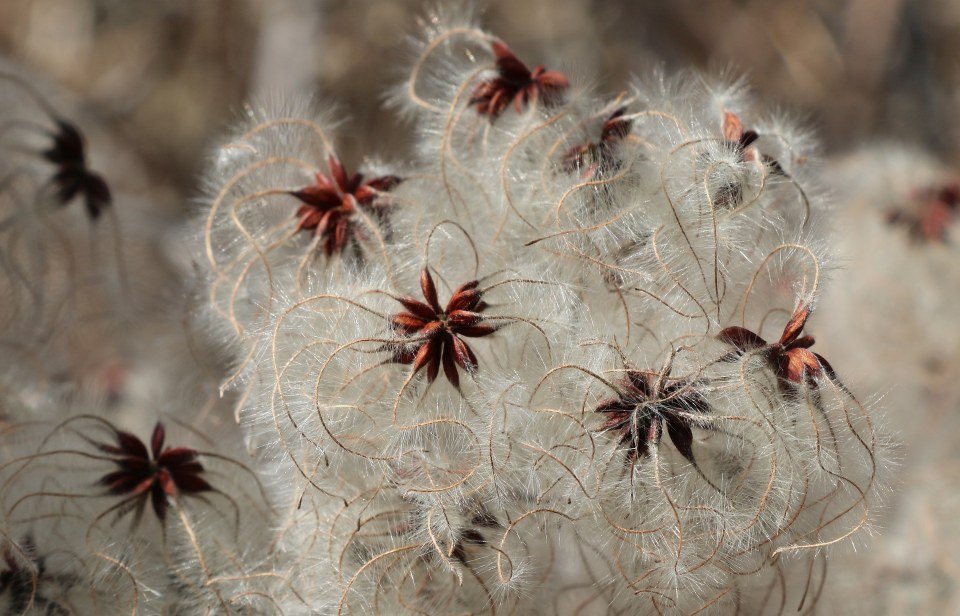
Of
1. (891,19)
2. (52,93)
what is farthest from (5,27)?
(891,19)

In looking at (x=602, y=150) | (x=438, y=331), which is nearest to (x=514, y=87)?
(x=602, y=150)

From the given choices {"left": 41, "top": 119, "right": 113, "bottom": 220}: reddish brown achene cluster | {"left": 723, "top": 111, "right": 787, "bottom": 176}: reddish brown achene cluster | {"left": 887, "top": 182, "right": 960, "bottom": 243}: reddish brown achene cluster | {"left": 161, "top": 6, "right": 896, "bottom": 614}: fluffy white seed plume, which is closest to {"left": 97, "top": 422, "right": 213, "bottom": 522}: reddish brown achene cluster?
{"left": 161, "top": 6, "right": 896, "bottom": 614}: fluffy white seed plume

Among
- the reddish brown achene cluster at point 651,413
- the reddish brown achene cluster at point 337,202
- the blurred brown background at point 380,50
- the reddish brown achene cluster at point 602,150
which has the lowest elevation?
the blurred brown background at point 380,50

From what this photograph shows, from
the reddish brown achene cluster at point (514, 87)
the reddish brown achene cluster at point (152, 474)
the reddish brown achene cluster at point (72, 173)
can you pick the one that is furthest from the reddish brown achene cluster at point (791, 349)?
the reddish brown achene cluster at point (72, 173)

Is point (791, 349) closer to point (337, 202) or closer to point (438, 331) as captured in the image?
point (438, 331)

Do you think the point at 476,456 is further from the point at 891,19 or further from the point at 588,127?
the point at 891,19

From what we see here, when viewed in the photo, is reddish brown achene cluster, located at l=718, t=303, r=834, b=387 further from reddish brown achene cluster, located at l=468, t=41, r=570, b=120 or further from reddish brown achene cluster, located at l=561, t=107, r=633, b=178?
reddish brown achene cluster, located at l=468, t=41, r=570, b=120

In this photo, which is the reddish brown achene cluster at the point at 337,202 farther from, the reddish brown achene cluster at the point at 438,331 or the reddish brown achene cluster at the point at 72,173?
the reddish brown achene cluster at the point at 72,173

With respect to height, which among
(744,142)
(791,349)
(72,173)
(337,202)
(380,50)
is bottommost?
(380,50)
